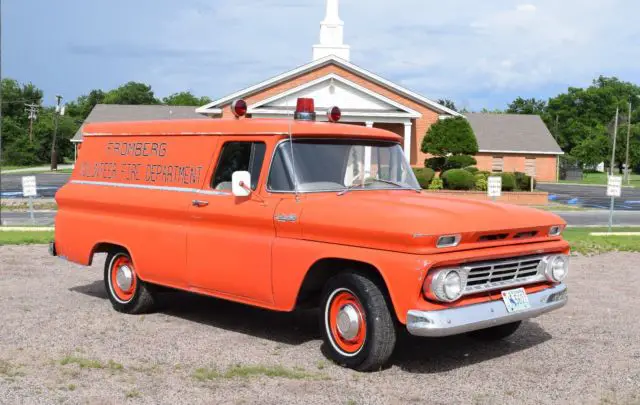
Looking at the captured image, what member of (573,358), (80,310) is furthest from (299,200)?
(80,310)

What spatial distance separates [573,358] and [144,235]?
4.37 meters

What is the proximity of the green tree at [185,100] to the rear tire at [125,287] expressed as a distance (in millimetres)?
116296

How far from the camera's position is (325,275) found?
6.83 metres

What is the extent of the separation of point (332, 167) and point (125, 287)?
298 centimetres

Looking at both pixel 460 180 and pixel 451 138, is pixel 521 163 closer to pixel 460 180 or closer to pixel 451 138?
pixel 451 138

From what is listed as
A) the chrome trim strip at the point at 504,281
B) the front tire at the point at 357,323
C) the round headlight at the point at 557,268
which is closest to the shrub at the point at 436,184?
the round headlight at the point at 557,268

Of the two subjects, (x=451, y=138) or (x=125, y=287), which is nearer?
(x=125, y=287)

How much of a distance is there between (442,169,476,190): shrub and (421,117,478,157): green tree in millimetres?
4611

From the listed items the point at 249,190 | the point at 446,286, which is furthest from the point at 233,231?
the point at 446,286

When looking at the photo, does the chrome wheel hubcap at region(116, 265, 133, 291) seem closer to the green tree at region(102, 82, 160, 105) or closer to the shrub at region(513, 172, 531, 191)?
the shrub at region(513, 172, 531, 191)

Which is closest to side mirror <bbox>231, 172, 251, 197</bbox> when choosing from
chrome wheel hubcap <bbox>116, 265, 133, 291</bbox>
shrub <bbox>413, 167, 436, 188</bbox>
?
chrome wheel hubcap <bbox>116, 265, 133, 291</bbox>

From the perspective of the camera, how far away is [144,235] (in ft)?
26.9

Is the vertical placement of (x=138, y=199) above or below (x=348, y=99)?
below

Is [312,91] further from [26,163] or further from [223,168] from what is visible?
[26,163]
